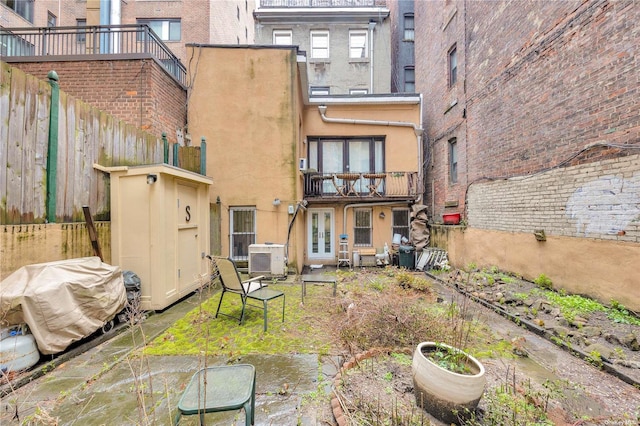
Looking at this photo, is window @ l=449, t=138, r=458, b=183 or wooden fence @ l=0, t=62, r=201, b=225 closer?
wooden fence @ l=0, t=62, r=201, b=225

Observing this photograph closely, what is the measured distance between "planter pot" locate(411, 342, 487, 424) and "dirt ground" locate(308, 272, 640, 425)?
0.39 feet

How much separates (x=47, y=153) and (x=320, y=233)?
26.2ft

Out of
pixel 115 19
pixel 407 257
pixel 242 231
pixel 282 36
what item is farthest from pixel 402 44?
pixel 242 231

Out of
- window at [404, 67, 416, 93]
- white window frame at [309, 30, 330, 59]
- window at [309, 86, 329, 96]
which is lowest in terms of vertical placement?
window at [309, 86, 329, 96]

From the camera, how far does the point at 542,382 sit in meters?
2.94

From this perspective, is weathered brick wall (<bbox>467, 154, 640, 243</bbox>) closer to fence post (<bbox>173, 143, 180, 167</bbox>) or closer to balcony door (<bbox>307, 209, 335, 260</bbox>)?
balcony door (<bbox>307, 209, 335, 260</bbox>)

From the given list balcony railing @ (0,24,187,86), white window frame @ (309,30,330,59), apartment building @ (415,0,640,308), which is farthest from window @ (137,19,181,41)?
apartment building @ (415,0,640,308)

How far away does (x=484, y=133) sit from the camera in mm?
8266

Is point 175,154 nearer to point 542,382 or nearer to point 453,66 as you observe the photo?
point 542,382

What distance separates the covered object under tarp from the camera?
9.46 ft

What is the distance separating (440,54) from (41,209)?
512 inches

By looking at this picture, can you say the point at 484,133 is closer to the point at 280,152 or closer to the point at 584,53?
the point at 584,53

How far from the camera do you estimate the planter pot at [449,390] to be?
219 cm

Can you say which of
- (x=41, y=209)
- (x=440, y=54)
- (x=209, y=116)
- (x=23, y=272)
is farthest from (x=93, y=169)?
(x=440, y=54)
